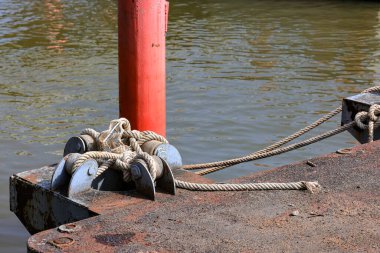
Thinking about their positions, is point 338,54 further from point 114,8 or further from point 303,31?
point 114,8

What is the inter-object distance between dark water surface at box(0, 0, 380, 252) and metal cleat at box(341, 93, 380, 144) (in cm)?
131

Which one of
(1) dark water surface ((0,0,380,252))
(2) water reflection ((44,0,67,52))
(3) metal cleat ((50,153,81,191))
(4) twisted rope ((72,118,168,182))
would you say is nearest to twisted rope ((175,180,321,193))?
(4) twisted rope ((72,118,168,182))

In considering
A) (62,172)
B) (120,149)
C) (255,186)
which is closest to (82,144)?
(120,149)

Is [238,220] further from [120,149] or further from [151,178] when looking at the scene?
[120,149]

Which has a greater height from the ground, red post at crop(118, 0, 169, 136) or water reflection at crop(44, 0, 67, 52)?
red post at crop(118, 0, 169, 136)

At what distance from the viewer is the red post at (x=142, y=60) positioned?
4660 millimetres

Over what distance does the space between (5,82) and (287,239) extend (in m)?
7.48

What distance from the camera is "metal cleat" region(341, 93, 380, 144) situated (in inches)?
215

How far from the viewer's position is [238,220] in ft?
11.9

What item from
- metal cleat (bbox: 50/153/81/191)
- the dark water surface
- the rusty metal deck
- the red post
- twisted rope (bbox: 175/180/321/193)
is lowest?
the dark water surface

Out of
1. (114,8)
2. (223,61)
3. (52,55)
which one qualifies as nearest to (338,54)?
(223,61)

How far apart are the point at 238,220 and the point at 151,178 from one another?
1.77ft

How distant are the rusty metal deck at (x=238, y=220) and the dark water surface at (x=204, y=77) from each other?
72.6 inches

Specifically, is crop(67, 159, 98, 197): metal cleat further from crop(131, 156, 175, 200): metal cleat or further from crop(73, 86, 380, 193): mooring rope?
crop(131, 156, 175, 200): metal cleat
